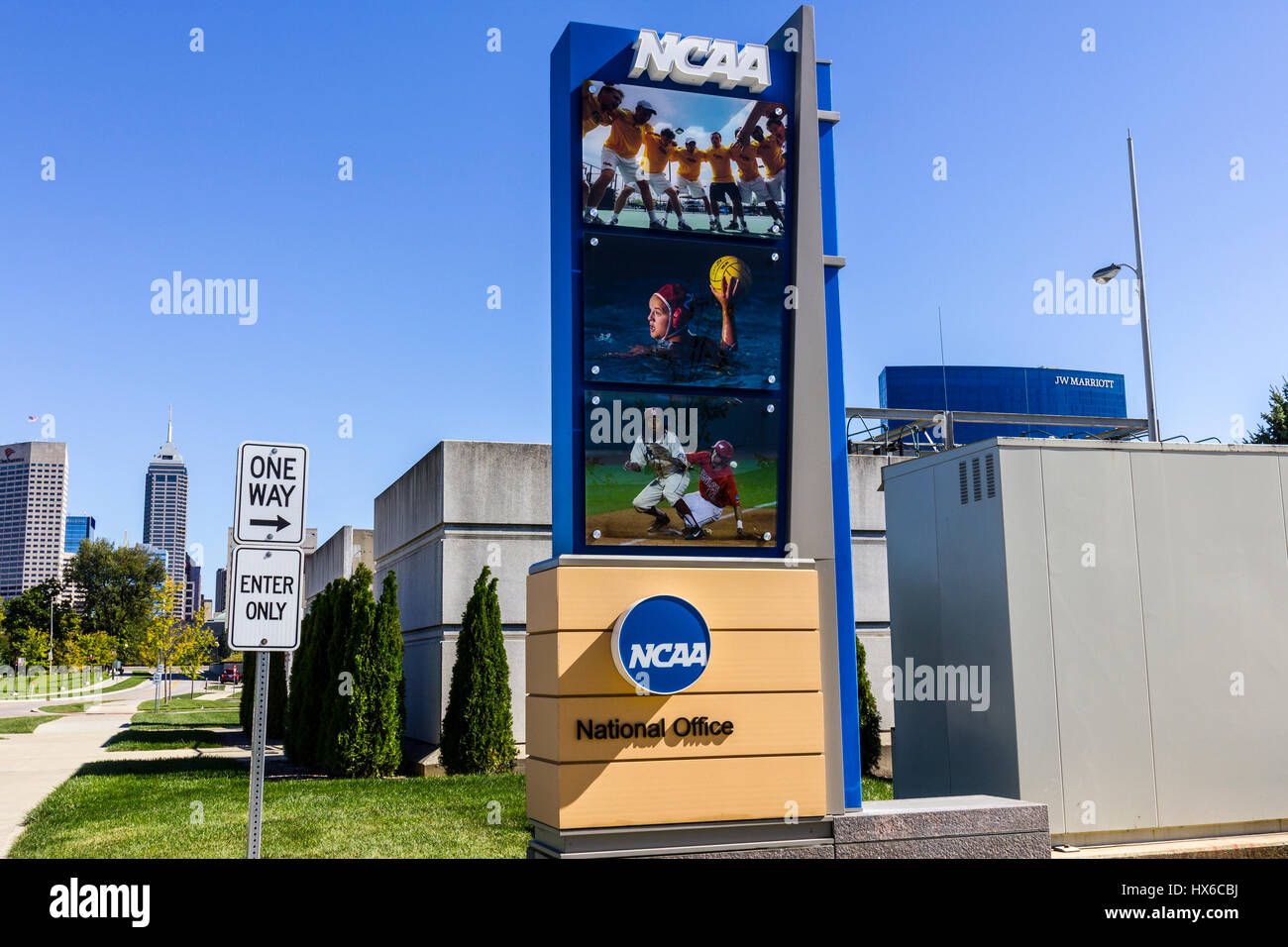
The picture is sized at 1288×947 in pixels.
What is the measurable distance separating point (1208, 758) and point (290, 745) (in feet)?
55.1

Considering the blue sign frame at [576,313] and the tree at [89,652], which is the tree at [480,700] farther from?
the tree at [89,652]

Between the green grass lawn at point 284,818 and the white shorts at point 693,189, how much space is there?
20.4ft

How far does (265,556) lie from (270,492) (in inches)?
17.3

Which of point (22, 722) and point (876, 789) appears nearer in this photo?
point (876, 789)

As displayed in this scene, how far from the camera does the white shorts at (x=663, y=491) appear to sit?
A: 24.6 feet

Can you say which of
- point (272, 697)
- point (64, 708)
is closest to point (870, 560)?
point (272, 697)

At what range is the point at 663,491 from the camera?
757cm

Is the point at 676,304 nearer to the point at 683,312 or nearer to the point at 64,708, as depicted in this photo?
the point at 683,312

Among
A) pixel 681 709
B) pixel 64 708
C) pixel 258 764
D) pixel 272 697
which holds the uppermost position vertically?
pixel 681 709

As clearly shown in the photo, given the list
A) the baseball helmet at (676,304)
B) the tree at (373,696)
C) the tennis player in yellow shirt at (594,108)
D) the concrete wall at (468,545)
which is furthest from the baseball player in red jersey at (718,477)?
the tree at (373,696)

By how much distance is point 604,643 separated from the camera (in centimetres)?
704

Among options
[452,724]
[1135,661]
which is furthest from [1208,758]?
[452,724]

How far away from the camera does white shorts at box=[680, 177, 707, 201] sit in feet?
25.7

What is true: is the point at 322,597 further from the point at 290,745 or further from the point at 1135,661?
the point at 1135,661
